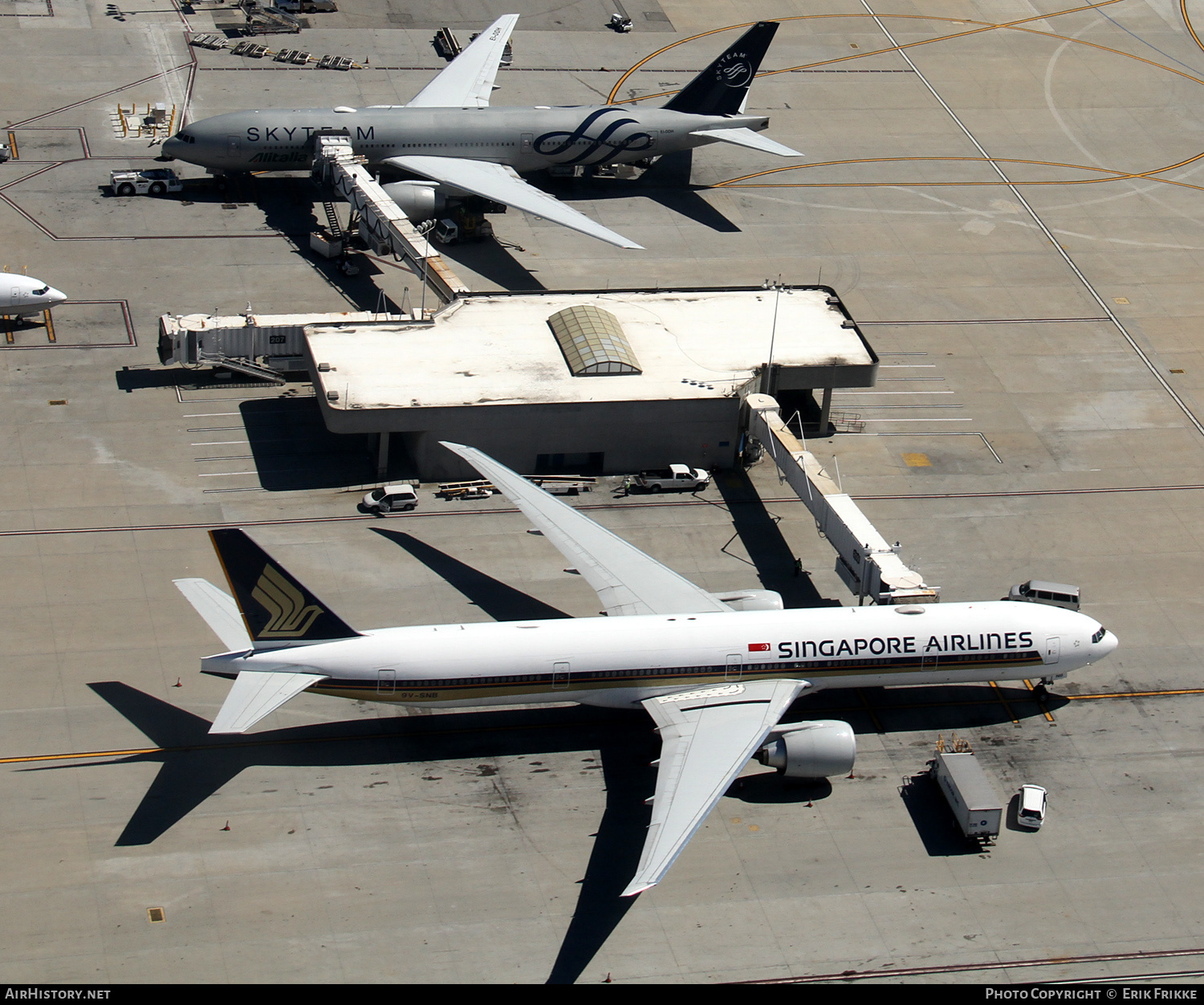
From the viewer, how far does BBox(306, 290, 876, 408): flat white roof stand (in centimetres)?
7331

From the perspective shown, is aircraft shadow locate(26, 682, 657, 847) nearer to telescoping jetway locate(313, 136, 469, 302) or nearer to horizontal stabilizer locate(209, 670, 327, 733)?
horizontal stabilizer locate(209, 670, 327, 733)

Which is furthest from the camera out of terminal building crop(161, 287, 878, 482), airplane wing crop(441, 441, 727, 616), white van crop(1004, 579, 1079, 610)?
terminal building crop(161, 287, 878, 482)

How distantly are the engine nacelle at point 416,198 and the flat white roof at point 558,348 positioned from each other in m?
15.3

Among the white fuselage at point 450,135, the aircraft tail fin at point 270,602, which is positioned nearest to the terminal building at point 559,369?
the aircraft tail fin at point 270,602

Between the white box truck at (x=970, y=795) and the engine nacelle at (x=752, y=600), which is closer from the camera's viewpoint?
the white box truck at (x=970, y=795)

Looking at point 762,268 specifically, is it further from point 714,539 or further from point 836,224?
point 714,539

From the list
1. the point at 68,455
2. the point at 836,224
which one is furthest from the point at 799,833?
the point at 836,224

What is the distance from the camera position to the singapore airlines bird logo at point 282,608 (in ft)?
174

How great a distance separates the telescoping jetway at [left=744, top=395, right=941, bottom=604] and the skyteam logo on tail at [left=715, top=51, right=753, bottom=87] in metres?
34.0

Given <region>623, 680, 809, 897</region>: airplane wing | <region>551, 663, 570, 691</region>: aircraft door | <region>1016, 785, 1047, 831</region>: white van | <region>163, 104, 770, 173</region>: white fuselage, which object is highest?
<region>163, 104, 770, 173</region>: white fuselage

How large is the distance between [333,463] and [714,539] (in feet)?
62.4

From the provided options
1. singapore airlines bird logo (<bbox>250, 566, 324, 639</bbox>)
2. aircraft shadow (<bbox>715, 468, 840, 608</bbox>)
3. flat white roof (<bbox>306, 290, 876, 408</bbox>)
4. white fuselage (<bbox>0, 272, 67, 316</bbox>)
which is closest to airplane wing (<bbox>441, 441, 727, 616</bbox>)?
aircraft shadow (<bbox>715, 468, 840, 608</bbox>)

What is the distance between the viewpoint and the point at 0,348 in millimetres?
81812

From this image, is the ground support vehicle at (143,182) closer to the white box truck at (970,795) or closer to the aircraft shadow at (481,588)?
the aircraft shadow at (481,588)
